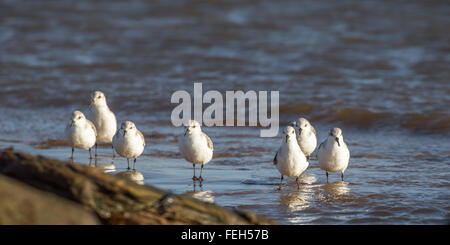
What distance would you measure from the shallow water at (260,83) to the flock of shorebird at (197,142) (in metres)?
0.30

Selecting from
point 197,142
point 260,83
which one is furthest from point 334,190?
point 260,83

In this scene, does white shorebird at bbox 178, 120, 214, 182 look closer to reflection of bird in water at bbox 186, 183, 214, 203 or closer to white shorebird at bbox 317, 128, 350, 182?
reflection of bird in water at bbox 186, 183, 214, 203

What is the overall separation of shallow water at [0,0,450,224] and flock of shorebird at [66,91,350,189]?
0.30 metres

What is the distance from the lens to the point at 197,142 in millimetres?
9414

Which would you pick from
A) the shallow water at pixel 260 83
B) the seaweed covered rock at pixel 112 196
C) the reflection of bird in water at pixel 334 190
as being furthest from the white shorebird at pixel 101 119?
the seaweed covered rock at pixel 112 196

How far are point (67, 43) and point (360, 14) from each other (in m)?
10.6

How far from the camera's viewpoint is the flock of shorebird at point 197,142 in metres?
8.92

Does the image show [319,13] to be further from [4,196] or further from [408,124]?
[4,196]

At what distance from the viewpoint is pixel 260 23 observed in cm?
2417

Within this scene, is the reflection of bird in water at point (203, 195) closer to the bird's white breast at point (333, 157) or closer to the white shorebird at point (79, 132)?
the bird's white breast at point (333, 157)

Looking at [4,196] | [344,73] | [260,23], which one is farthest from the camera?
[260,23]

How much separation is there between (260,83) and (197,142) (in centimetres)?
784
